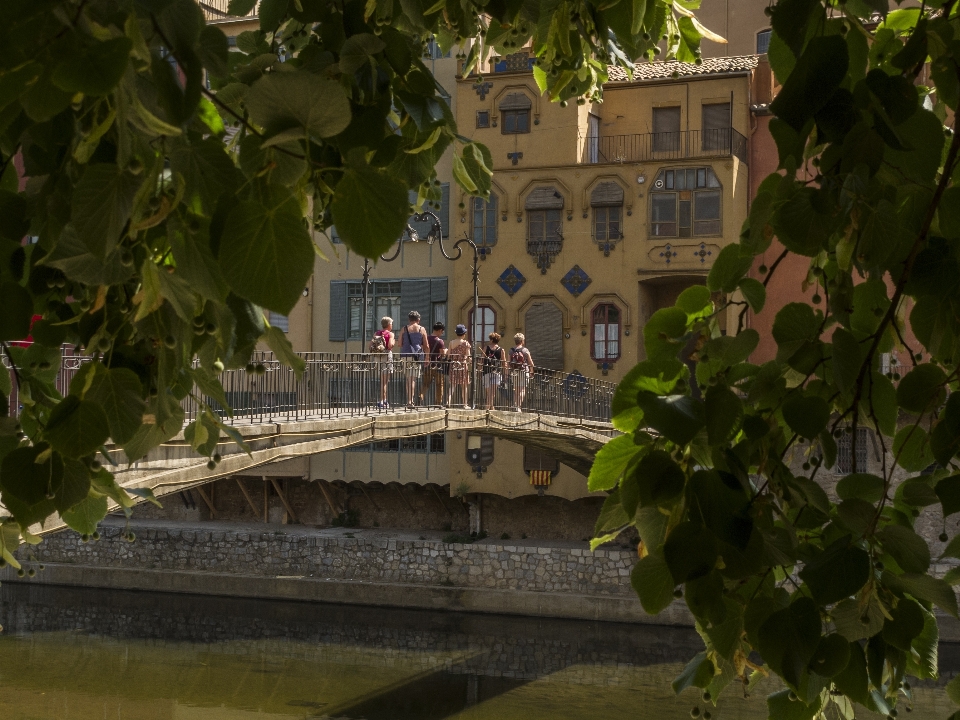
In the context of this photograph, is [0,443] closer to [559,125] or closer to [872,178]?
[872,178]

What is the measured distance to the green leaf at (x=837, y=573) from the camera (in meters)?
1.03

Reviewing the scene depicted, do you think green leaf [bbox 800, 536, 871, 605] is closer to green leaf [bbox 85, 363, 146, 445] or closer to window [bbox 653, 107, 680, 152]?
green leaf [bbox 85, 363, 146, 445]

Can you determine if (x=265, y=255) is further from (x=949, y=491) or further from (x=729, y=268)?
(x=949, y=491)

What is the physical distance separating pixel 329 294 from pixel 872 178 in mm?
18559

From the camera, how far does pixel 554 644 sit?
1465 centimetres

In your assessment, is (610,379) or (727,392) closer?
(727,392)

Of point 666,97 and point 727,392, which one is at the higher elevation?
point 666,97

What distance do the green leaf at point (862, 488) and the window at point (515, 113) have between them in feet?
56.6

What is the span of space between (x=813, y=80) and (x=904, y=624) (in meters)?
0.49

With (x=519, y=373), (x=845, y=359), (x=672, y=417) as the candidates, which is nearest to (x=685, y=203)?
(x=519, y=373)

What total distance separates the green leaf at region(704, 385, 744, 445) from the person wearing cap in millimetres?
13094

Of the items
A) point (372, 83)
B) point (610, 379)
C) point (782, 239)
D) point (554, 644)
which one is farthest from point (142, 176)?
point (610, 379)

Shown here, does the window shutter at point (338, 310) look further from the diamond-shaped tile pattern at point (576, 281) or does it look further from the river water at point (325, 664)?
the river water at point (325, 664)

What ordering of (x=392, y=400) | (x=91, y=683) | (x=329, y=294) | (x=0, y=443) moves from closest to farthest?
(x=0, y=443) < (x=91, y=683) < (x=392, y=400) < (x=329, y=294)
